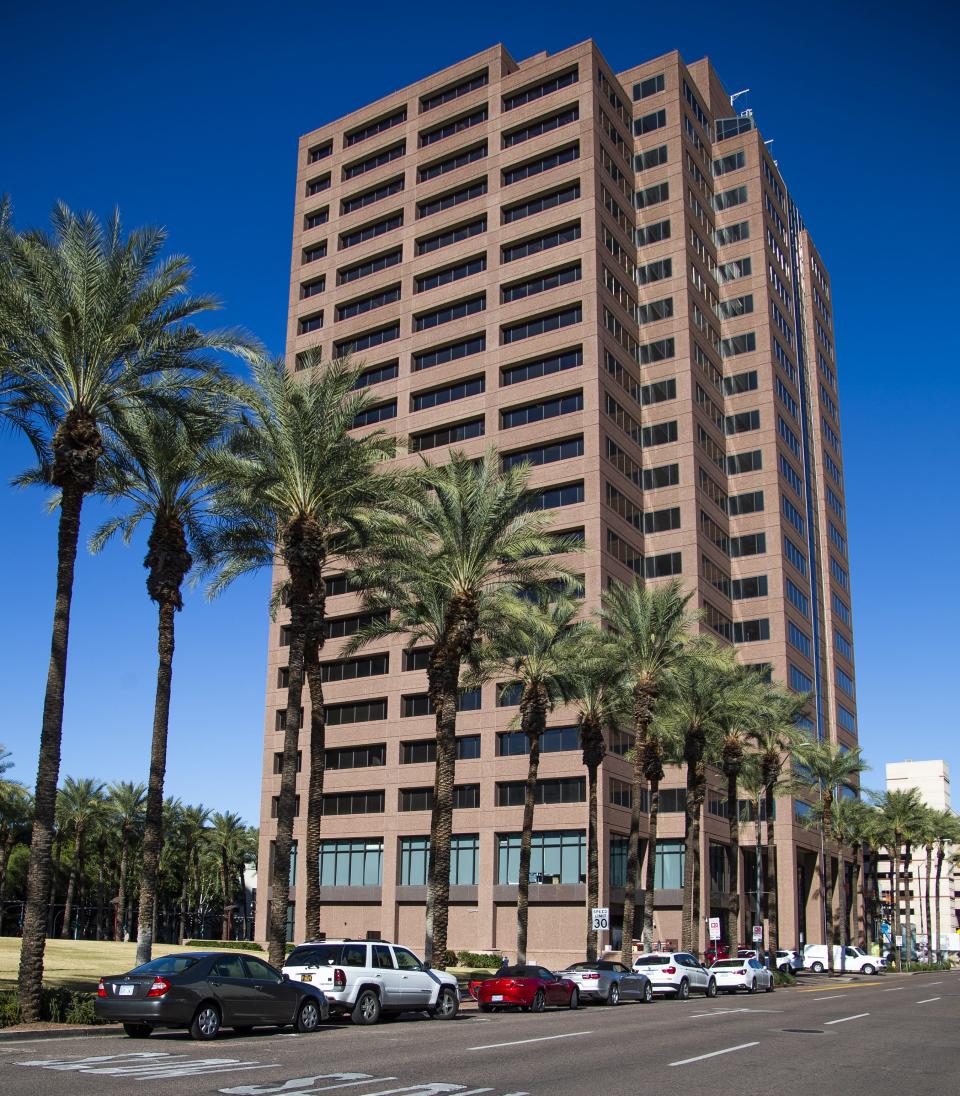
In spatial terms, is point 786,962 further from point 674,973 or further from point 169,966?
point 169,966

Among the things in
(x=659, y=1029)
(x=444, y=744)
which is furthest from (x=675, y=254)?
(x=659, y=1029)

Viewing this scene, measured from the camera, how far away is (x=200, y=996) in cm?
1947

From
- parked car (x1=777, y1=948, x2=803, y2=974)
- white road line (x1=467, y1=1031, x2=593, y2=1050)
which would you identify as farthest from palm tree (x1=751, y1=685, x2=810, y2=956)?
white road line (x1=467, y1=1031, x2=593, y2=1050)

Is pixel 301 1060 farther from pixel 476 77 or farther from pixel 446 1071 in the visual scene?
pixel 476 77

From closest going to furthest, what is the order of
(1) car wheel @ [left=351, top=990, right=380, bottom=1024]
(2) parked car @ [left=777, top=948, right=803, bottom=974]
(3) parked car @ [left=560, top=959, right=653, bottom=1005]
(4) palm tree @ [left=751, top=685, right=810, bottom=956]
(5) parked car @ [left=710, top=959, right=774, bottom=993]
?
1. (1) car wheel @ [left=351, top=990, right=380, bottom=1024]
2. (3) parked car @ [left=560, top=959, right=653, bottom=1005]
3. (5) parked car @ [left=710, top=959, right=774, bottom=993]
4. (4) palm tree @ [left=751, top=685, right=810, bottom=956]
5. (2) parked car @ [left=777, top=948, right=803, bottom=974]

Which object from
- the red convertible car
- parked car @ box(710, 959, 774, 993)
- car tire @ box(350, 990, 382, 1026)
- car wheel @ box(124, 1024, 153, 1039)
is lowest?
parked car @ box(710, 959, 774, 993)

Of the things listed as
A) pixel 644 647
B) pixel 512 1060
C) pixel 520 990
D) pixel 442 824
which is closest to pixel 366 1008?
pixel 512 1060

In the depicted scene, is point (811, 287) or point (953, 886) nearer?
point (811, 287)

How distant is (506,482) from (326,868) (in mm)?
49956

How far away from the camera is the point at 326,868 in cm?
8038

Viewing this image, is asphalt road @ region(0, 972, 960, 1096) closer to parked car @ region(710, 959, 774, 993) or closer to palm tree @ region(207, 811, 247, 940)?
parked car @ region(710, 959, 774, 993)

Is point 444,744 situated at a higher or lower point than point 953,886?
higher

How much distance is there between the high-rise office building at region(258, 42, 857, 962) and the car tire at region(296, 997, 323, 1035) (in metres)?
47.7

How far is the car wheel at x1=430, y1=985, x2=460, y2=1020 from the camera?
2639cm
